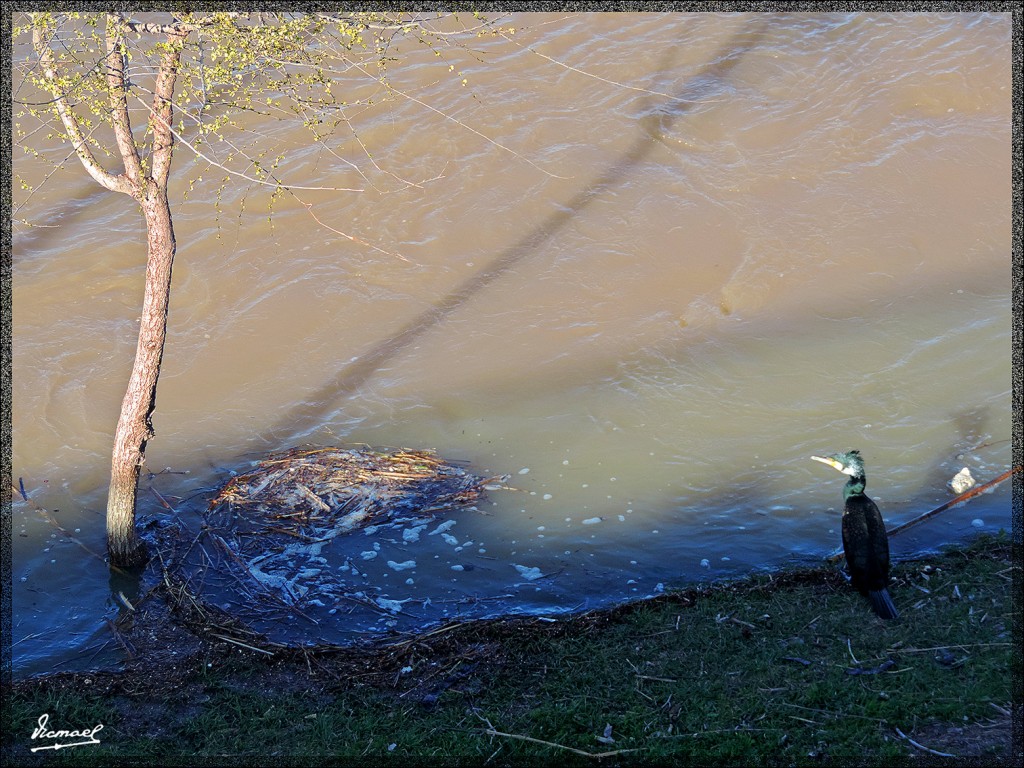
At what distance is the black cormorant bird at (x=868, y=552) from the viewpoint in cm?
582

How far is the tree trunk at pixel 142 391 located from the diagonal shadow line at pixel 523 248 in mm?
1948

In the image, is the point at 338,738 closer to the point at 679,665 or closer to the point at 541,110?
the point at 679,665

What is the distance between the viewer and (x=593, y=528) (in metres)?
7.30

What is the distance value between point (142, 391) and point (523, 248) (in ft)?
17.8

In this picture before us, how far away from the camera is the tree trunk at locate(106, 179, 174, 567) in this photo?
6105 mm

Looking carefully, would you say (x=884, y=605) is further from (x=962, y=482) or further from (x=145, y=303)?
(x=145, y=303)

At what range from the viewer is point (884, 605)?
5.76 m

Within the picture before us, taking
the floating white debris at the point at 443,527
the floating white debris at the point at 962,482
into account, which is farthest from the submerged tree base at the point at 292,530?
the floating white debris at the point at 962,482

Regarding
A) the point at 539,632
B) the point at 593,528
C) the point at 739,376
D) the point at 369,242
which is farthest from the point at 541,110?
the point at 539,632

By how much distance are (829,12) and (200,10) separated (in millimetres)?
11325

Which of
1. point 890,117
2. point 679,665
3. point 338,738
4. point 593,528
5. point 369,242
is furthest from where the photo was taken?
point 890,117

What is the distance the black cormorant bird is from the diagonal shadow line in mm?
4745
